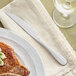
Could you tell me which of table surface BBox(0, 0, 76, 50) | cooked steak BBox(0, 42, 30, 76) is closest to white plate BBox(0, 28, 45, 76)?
cooked steak BBox(0, 42, 30, 76)

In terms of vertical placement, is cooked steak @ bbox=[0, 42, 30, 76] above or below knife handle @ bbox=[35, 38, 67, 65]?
above

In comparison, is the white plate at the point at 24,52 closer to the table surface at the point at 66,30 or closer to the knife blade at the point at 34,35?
the knife blade at the point at 34,35

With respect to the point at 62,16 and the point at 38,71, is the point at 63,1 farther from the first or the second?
the point at 38,71

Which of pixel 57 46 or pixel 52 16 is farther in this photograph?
pixel 52 16

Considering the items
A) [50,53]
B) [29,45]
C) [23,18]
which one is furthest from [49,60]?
[23,18]

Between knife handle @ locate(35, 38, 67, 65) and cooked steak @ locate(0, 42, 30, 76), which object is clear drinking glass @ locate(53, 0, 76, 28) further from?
cooked steak @ locate(0, 42, 30, 76)

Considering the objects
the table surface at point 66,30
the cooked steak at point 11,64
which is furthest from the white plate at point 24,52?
the table surface at point 66,30
